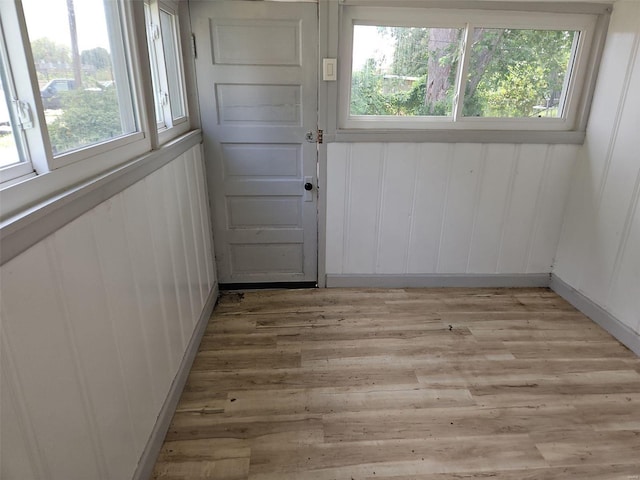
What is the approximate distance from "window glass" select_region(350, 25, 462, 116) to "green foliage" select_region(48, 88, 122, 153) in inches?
63.6

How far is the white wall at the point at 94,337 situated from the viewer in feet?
2.85

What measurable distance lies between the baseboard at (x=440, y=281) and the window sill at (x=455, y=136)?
1.02 meters

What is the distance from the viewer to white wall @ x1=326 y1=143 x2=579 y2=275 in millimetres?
2795

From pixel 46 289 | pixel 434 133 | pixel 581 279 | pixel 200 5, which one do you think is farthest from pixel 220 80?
pixel 581 279

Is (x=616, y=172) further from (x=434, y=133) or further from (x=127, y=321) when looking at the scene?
(x=127, y=321)

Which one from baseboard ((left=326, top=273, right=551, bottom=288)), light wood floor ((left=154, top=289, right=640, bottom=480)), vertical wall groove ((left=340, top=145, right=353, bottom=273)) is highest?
vertical wall groove ((left=340, top=145, right=353, bottom=273))

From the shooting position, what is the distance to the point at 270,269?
3.04 m

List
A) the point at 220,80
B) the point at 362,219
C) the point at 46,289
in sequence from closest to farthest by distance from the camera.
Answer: the point at 46,289 < the point at 220,80 < the point at 362,219

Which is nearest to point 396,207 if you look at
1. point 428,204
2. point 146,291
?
point 428,204

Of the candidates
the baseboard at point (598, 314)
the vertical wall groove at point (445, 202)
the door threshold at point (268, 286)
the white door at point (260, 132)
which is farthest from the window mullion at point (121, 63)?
the baseboard at point (598, 314)

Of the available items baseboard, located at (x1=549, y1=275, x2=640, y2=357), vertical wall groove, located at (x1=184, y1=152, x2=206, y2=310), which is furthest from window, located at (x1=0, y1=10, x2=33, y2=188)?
baseboard, located at (x1=549, y1=275, x2=640, y2=357)

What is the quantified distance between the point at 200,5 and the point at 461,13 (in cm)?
161

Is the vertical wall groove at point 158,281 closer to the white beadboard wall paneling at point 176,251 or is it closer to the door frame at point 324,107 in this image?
the white beadboard wall paneling at point 176,251

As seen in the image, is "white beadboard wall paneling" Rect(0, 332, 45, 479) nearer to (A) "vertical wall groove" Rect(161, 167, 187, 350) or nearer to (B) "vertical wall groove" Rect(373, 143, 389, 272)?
(A) "vertical wall groove" Rect(161, 167, 187, 350)
